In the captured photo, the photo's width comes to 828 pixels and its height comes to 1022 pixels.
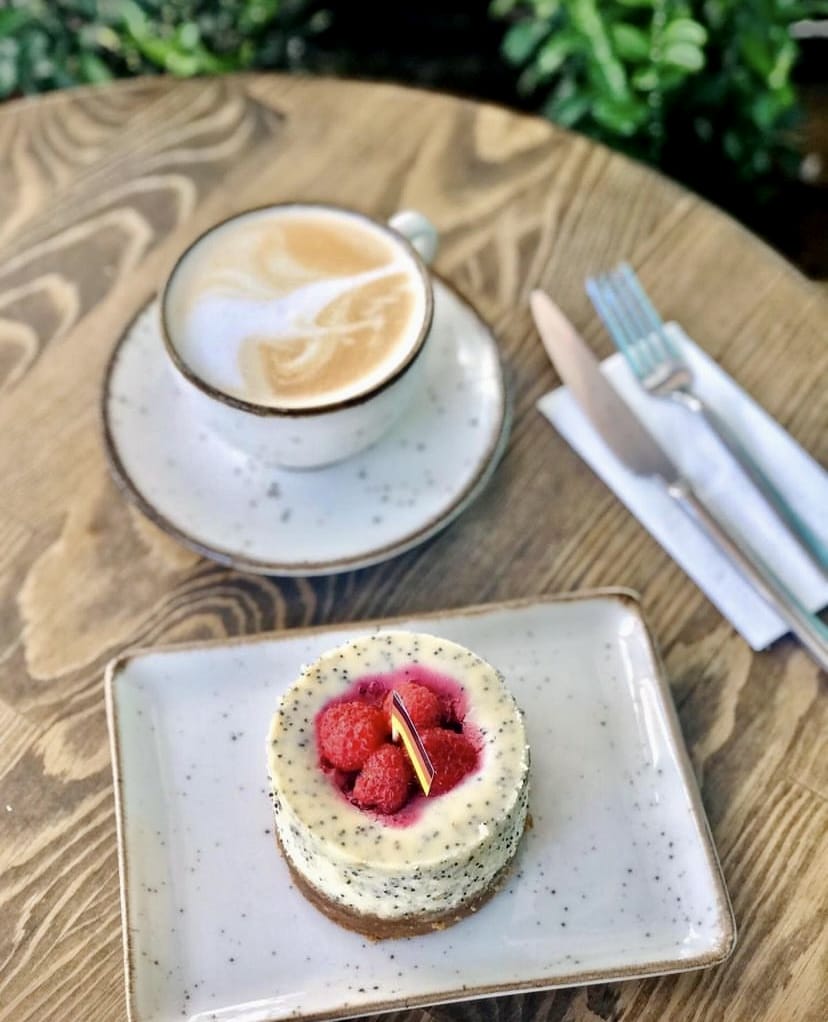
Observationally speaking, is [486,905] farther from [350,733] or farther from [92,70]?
[92,70]

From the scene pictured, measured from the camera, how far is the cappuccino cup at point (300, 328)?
106 cm

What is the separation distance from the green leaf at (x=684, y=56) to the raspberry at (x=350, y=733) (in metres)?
1.08

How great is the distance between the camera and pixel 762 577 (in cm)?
107

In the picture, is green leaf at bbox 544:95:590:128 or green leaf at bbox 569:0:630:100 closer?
green leaf at bbox 569:0:630:100

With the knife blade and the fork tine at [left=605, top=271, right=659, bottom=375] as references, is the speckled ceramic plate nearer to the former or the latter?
the knife blade

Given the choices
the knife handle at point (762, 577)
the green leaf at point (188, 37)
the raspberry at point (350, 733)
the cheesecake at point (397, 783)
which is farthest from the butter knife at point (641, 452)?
the green leaf at point (188, 37)

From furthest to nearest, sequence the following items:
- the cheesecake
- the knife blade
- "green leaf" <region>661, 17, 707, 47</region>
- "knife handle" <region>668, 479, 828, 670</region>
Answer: "green leaf" <region>661, 17, 707, 47</region> → the knife blade → "knife handle" <region>668, 479, 828, 670</region> → the cheesecake

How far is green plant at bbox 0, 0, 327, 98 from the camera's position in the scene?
5.60 ft

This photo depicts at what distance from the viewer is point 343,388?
1.08 m

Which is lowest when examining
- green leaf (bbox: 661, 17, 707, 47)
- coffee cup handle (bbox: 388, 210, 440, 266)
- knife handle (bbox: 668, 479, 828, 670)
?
knife handle (bbox: 668, 479, 828, 670)

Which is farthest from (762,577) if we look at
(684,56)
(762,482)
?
(684,56)

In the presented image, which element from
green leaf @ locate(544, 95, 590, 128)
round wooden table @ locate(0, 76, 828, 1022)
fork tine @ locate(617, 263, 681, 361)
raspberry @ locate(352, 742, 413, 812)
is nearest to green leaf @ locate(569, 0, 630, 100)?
green leaf @ locate(544, 95, 590, 128)

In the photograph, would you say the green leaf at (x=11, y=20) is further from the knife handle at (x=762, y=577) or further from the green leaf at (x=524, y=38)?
the knife handle at (x=762, y=577)

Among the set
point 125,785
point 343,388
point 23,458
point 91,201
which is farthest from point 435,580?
point 91,201
